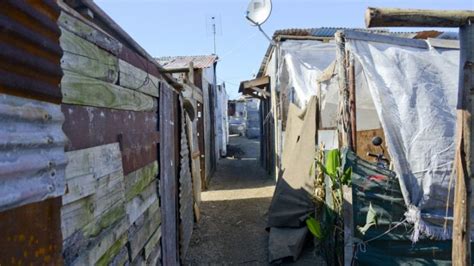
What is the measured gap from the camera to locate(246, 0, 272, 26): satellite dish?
30.6 ft

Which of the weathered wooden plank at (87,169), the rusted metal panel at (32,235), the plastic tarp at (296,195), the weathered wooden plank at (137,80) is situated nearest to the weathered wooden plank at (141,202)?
the weathered wooden plank at (87,169)

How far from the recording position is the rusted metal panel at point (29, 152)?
97cm

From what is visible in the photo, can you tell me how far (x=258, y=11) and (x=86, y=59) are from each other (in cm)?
817

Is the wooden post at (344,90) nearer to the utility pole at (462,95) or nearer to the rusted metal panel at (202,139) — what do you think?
the utility pole at (462,95)

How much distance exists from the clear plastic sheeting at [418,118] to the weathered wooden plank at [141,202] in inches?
99.6

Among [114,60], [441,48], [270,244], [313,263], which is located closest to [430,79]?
[441,48]

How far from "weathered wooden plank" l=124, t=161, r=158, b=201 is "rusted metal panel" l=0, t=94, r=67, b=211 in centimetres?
144

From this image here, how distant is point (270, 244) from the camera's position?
583 cm

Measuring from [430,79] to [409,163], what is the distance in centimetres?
108

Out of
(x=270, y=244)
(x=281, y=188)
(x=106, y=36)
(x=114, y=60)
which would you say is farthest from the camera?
(x=281, y=188)

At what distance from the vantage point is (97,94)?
6.85 ft

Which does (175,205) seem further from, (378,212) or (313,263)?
(378,212)

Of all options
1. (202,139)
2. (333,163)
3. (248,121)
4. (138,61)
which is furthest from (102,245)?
(248,121)

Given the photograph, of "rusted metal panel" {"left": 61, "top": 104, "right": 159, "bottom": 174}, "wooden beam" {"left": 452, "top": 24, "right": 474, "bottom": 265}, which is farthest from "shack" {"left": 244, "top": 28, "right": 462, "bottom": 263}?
"rusted metal panel" {"left": 61, "top": 104, "right": 159, "bottom": 174}
